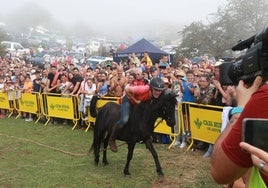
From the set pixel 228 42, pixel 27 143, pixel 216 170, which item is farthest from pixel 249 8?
pixel 216 170

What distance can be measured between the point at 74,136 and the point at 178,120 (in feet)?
11.3

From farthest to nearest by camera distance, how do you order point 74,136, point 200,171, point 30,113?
point 30,113, point 74,136, point 200,171

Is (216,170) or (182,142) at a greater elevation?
(216,170)

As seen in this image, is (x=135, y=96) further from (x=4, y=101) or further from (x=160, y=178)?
(x=4, y=101)

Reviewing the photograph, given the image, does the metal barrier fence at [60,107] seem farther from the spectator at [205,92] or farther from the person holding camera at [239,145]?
the person holding camera at [239,145]

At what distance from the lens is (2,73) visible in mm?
18875

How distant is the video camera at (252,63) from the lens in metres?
1.23

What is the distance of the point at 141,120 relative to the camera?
6727 millimetres

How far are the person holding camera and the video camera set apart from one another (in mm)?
38

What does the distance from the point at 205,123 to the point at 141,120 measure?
199 cm

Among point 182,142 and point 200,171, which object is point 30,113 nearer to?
point 182,142

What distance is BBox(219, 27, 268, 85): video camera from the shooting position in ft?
4.05

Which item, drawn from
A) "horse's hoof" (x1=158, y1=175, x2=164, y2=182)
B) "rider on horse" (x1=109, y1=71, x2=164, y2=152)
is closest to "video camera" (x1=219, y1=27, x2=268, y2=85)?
"rider on horse" (x1=109, y1=71, x2=164, y2=152)

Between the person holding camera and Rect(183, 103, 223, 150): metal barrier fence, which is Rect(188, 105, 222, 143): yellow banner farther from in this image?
the person holding camera
